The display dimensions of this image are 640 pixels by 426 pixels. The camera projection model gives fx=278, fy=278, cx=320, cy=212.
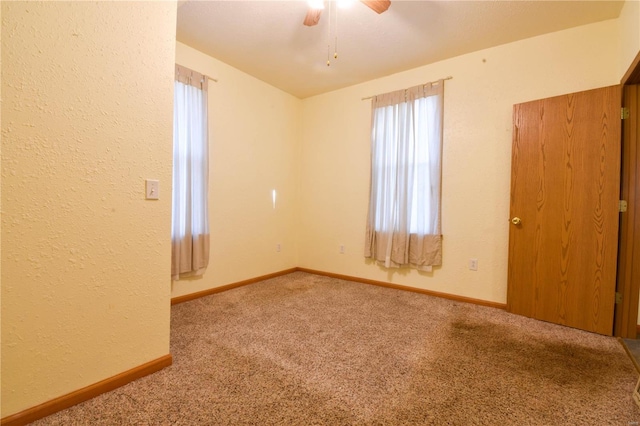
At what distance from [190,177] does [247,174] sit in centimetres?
79

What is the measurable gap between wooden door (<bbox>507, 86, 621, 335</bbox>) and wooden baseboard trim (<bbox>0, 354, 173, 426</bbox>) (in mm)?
2895

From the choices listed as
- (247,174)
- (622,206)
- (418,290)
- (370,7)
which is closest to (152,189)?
(370,7)

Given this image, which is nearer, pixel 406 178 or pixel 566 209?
pixel 566 209

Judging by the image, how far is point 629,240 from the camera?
83.7 inches

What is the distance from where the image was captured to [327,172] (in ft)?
12.9

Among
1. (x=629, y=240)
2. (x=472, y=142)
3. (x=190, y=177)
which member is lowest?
(x=629, y=240)

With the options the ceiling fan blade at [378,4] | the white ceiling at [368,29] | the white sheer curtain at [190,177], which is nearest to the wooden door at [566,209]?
the white ceiling at [368,29]

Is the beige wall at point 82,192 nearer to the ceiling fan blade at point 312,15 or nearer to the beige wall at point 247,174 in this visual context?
the ceiling fan blade at point 312,15

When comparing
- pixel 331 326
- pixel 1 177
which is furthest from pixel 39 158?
pixel 331 326

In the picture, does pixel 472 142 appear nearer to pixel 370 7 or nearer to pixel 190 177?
pixel 370 7

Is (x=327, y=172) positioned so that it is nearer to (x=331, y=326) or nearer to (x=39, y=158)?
(x=331, y=326)

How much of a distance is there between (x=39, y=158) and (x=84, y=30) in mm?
642

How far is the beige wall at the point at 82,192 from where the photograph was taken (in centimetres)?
116

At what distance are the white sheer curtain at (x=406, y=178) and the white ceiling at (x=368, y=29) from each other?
17.4 inches
